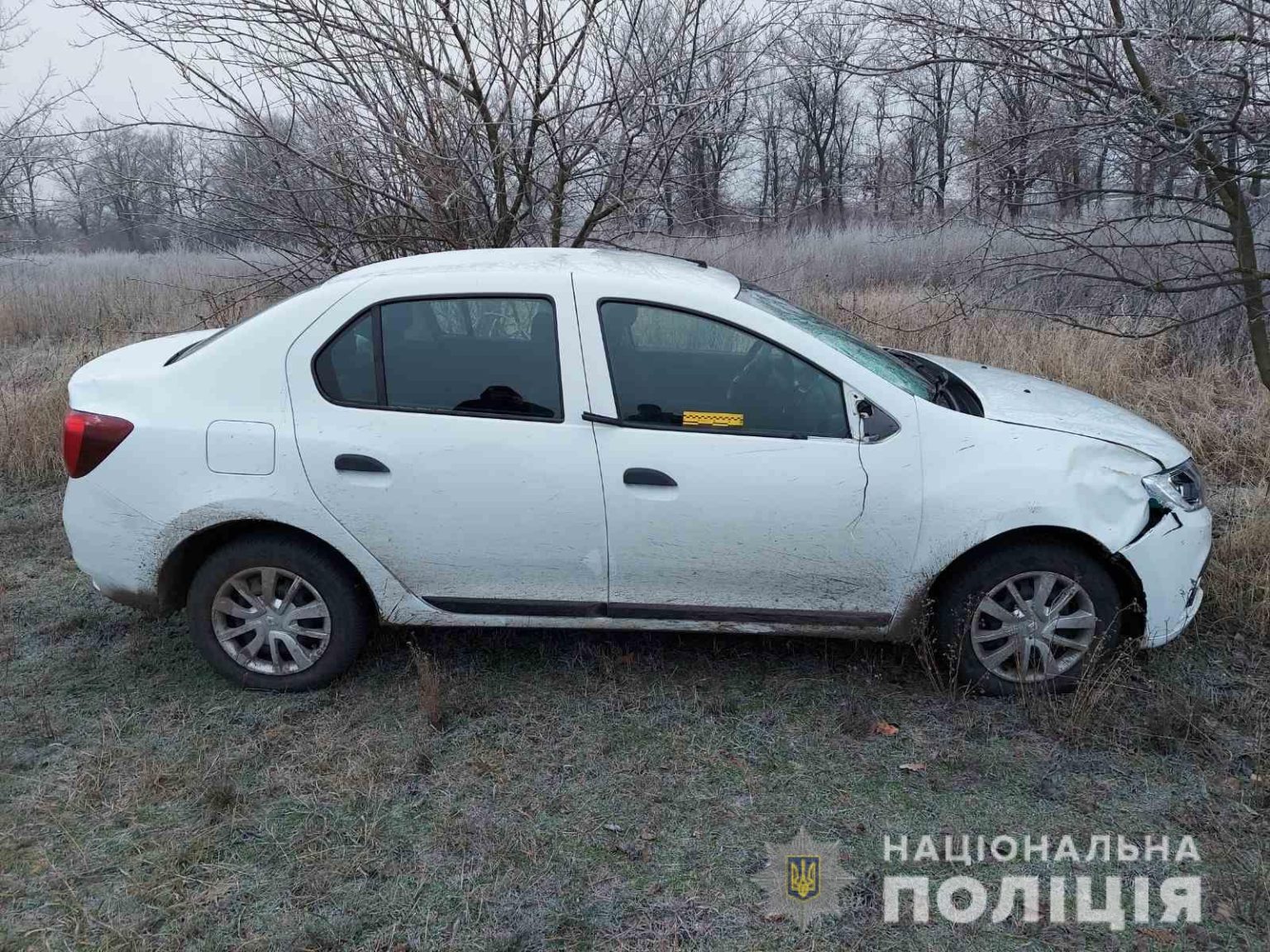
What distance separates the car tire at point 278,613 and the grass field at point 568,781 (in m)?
0.12

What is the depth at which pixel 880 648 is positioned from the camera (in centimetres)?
420

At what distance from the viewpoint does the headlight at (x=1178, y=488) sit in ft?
11.8

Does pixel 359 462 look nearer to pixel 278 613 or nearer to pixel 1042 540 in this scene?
pixel 278 613

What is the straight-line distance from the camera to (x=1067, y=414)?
12.6 feet

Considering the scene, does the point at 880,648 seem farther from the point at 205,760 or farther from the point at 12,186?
the point at 12,186

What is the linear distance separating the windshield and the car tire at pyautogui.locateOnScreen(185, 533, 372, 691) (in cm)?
191

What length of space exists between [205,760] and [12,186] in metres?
10.4

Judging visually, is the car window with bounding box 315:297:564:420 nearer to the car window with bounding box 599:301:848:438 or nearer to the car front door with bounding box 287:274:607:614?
the car front door with bounding box 287:274:607:614

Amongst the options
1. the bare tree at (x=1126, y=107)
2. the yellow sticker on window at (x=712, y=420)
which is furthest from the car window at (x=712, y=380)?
the bare tree at (x=1126, y=107)

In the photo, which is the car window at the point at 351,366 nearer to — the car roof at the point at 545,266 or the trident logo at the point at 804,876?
the car roof at the point at 545,266

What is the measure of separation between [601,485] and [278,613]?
1.37 metres

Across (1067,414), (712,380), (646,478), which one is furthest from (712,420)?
(1067,414)

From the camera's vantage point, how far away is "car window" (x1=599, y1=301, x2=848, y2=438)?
356cm

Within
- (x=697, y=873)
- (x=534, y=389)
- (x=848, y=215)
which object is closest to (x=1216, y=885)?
(x=697, y=873)
